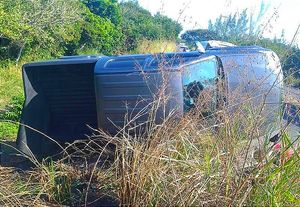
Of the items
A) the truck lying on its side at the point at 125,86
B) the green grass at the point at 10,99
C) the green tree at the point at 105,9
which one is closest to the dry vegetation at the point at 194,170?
the truck lying on its side at the point at 125,86

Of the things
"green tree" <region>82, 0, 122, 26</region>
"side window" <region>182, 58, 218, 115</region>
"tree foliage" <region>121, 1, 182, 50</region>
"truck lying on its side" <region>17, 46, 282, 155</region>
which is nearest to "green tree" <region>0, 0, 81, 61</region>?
"tree foliage" <region>121, 1, 182, 50</region>

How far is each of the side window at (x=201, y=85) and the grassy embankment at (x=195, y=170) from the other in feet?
0.42

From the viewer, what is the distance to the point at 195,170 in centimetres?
310

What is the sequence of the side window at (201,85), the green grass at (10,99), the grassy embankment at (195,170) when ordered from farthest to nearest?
1. the green grass at (10,99)
2. the side window at (201,85)
3. the grassy embankment at (195,170)

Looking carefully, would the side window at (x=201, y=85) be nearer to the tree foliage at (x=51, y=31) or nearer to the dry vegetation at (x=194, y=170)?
the dry vegetation at (x=194, y=170)

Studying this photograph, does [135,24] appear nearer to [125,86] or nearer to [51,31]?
[51,31]

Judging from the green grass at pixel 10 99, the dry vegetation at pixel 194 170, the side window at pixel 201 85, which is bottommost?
the green grass at pixel 10 99

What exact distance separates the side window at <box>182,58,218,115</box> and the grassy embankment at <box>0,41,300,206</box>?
127 millimetres

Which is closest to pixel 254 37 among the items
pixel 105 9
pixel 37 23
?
pixel 37 23

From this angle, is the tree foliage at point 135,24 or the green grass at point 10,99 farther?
→ the tree foliage at point 135,24

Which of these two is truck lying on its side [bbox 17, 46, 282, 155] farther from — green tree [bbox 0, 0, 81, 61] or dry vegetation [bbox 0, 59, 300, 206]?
green tree [bbox 0, 0, 81, 61]

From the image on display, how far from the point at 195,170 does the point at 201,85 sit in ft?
4.97

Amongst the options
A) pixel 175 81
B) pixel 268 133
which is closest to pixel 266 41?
pixel 175 81

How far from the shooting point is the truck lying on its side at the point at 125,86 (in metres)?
3.92
